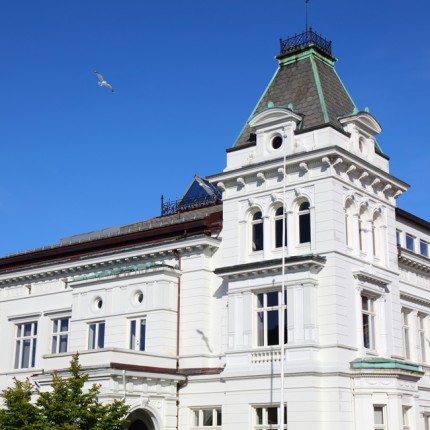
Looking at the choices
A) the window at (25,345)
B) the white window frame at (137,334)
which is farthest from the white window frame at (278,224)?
the window at (25,345)

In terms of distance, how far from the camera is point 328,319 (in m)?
33.0

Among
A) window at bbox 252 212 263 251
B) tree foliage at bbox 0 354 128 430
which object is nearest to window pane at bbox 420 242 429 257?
window at bbox 252 212 263 251

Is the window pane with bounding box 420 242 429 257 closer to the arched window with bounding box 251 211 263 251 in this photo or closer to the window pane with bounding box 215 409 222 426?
the arched window with bounding box 251 211 263 251

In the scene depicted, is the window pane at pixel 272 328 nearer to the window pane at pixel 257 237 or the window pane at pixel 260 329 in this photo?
the window pane at pixel 260 329

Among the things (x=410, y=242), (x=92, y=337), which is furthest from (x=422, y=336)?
(x=92, y=337)

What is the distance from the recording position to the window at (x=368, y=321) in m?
35.1

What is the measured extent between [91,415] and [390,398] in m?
12.2

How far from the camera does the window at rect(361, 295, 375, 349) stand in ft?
115

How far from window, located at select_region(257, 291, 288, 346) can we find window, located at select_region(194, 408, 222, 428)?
4.11m

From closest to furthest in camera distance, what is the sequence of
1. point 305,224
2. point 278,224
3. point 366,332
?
1. point 366,332
2. point 305,224
3. point 278,224

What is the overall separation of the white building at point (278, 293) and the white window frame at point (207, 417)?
79mm

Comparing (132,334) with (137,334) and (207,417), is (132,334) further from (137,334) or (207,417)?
(207,417)

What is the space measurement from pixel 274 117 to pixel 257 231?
5.42 metres

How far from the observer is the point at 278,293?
3434cm
